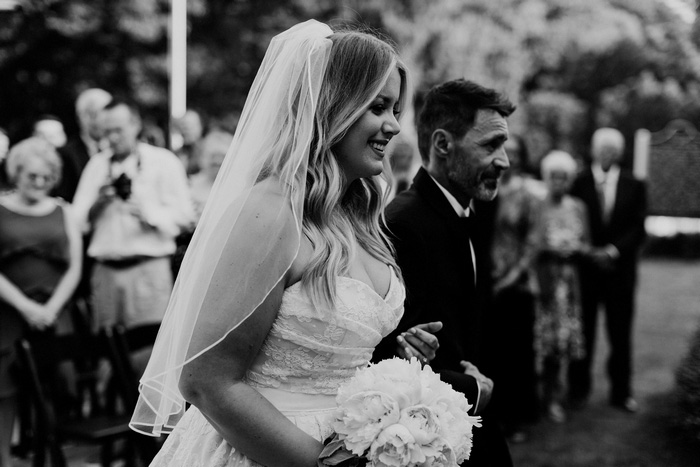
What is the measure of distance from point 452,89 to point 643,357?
7.47 metres

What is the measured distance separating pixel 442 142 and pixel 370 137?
4.08 ft

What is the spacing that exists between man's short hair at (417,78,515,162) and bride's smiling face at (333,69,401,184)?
1.16 metres

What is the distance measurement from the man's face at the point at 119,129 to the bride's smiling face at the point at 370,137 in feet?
13.9

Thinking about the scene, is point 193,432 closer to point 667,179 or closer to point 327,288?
point 327,288

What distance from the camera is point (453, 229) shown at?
3193mm

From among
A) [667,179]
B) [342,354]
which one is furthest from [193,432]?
[667,179]

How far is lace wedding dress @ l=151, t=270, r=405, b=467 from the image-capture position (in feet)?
→ 6.89

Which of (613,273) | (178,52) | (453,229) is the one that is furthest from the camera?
(613,273)

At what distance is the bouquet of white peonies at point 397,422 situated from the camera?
1976 millimetres

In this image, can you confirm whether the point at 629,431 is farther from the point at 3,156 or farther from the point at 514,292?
the point at 3,156

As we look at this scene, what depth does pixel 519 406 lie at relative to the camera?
6.87m

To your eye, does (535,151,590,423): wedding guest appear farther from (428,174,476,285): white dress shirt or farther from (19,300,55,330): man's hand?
(19,300,55,330): man's hand

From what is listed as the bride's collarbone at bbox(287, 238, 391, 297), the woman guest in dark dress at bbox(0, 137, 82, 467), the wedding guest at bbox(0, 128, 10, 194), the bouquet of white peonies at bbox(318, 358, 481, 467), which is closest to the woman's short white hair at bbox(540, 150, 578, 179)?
the woman guest in dark dress at bbox(0, 137, 82, 467)

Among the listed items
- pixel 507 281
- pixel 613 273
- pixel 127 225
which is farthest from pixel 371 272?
pixel 613 273
